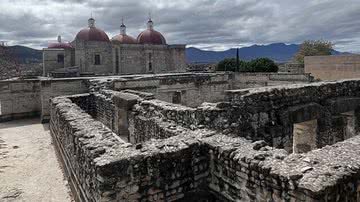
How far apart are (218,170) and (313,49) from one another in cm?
4476

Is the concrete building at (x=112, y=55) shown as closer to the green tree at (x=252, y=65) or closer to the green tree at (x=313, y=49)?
the green tree at (x=252, y=65)

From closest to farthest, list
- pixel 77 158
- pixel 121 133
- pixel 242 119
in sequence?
pixel 77 158 < pixel 242 119 < pixel 121 133

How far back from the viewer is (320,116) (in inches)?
323

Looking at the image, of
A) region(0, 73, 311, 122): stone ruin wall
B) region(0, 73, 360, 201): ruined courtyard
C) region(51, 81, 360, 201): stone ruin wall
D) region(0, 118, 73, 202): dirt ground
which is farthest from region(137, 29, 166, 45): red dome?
region(51, 81, 360, 201): stone ruin wall

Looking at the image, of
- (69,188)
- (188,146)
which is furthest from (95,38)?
(188,146)

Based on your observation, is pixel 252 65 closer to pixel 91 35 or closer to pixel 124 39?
pixel 124 39

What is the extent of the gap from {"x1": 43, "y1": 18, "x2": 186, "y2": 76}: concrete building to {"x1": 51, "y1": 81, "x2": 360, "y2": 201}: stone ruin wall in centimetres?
2534

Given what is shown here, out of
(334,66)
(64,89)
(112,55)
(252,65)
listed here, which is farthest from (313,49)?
(64,89)

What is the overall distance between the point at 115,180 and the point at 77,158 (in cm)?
231

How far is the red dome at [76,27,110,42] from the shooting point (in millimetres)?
31502

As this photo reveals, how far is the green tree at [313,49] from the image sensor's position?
141ft

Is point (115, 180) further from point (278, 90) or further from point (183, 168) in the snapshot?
point (278, 90)

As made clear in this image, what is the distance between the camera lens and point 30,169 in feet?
27.7

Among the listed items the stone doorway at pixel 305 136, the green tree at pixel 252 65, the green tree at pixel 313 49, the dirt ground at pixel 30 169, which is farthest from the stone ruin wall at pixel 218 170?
the green tree at pixel 313 49
